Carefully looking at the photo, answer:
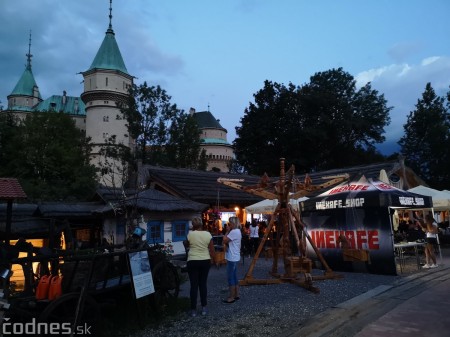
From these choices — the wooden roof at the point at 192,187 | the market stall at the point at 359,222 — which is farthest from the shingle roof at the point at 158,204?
the market stall at the point at 359,222

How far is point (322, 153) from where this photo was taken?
42.1 metres

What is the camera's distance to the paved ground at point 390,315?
19.9 feet

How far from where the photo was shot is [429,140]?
32156 millimetres

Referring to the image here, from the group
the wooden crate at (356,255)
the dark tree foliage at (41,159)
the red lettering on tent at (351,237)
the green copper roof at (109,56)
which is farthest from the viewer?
the green copper roof at (109,56)

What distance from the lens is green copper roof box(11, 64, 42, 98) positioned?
259 feet

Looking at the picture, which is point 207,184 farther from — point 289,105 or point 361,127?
point 361,127

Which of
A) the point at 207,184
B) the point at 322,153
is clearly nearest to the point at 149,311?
the point at 207,184

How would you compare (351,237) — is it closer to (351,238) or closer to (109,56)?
(351,238)

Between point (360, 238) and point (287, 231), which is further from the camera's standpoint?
point (360, 238)

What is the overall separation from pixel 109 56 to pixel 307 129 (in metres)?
32.3

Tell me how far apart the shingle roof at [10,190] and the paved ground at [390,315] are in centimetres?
859

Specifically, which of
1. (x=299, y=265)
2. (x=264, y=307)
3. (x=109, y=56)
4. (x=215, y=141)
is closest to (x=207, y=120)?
(x=215, y=141)

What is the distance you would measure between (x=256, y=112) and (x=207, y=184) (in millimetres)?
24522

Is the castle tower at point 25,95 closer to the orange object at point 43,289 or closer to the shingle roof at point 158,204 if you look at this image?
the shingle roof at point 158,204
